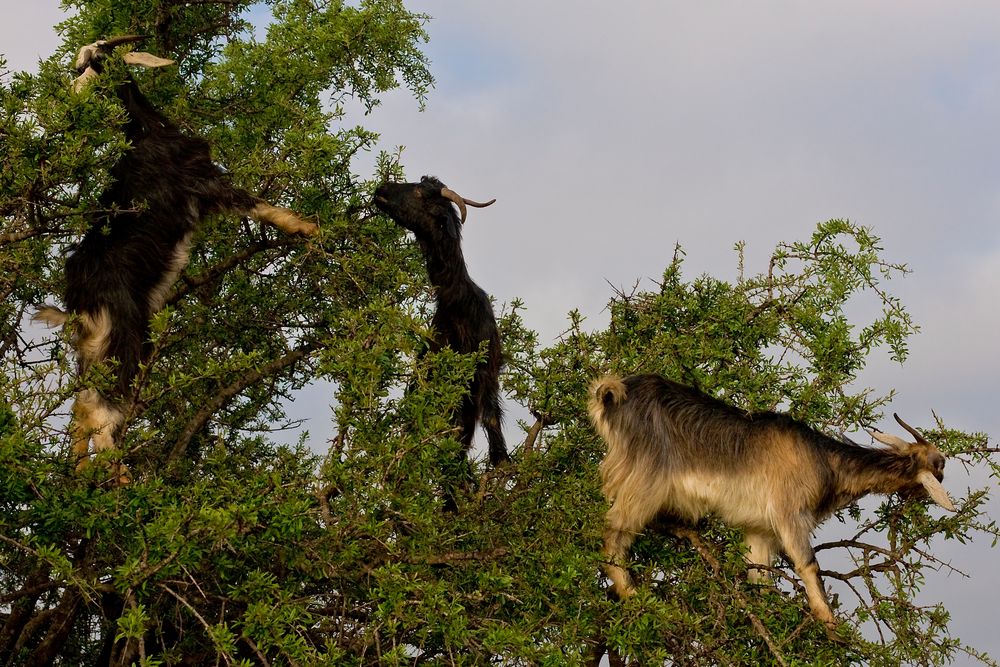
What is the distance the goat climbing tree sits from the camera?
4.32m

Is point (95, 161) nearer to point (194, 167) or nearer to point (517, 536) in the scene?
point (194, 167)

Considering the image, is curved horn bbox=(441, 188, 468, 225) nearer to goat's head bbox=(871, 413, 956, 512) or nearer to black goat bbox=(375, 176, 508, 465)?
black goat bbox=(375, 176, 508, 465)

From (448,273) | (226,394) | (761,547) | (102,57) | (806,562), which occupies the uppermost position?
(102,57)

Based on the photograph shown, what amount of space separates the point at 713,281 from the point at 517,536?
75.4 inches

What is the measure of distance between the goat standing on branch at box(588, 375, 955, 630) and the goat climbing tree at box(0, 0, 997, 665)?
0.14 meters

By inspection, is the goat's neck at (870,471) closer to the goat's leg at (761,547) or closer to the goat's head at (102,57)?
the goat's leg at (761,547)

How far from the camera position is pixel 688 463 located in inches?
221

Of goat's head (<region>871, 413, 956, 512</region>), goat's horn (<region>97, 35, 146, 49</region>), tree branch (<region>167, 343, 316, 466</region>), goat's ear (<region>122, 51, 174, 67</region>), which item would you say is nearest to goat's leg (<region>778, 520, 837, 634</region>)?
goat's head (<region>871, 413, 956, 512</region>)

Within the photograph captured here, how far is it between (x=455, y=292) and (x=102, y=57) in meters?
2.27

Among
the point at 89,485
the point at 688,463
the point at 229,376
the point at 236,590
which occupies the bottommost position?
the point at 236,590

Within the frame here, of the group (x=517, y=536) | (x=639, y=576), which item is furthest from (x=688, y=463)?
(x=517, y=536)

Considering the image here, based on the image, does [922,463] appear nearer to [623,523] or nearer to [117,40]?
[623,523]

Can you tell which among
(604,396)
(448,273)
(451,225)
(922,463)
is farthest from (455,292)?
(922,463)

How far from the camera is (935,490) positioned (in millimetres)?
5586
